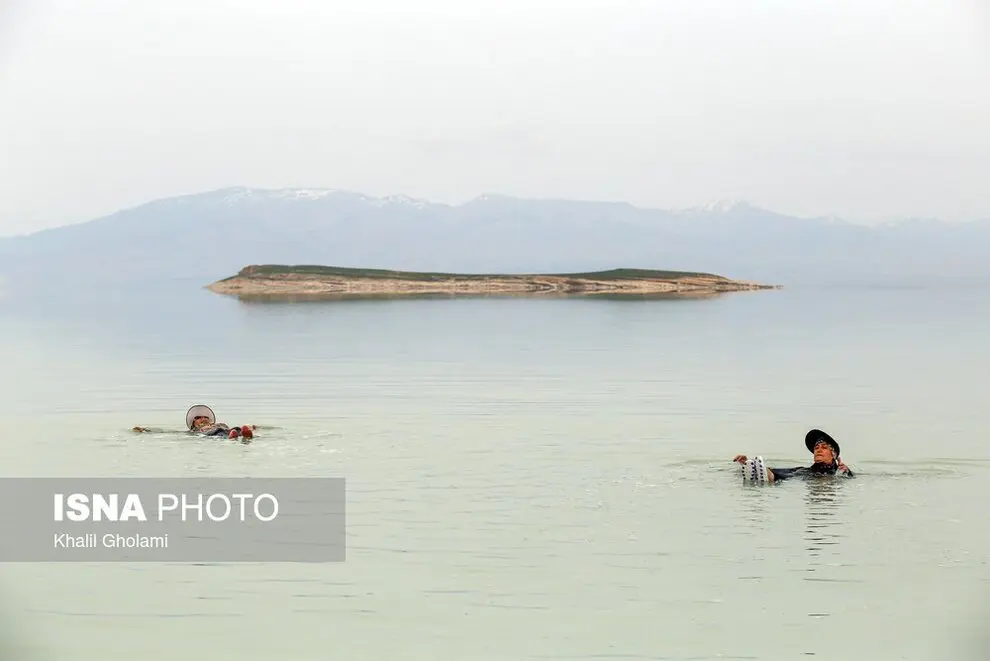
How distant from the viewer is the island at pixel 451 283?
168 meters

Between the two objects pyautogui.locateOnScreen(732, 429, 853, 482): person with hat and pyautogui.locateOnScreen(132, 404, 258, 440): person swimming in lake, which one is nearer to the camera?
pyautogui.locateOnScreen(732, 429, 853, 482): person with hat

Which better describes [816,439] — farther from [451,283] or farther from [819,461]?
[451,283]

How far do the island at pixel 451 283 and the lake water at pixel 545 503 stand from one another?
4189 inches

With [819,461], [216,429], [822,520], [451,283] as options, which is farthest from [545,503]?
[451,283]

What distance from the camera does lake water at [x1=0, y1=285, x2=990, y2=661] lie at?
18734 mm

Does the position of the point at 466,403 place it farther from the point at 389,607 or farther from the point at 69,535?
the point at 389,607

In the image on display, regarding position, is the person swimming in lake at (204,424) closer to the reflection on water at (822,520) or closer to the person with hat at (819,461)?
the person with hat at (819,461)

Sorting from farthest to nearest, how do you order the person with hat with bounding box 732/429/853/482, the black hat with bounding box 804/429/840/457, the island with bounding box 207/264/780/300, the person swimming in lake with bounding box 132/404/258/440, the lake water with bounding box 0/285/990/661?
the island with bounding box 207/264/780/300
the person swimming in lake with bounding box 132/404/258/440
the black hat with bounding box 804/429/840/457
the person with hat with bounding box 732/429/853/482
the lake water with bounding box 0/285/990/661

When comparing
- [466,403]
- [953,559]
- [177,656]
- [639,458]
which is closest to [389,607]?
[177,656]

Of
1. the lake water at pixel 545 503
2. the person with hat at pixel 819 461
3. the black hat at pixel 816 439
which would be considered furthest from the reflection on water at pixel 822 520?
the black hat at pixel 816 439

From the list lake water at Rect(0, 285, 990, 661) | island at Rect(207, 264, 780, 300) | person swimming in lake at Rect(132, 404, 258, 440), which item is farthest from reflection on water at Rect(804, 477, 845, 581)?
island at Rect(207, 264, 780, 300)

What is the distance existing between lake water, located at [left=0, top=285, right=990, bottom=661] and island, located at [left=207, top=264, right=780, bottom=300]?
10640 centimetres

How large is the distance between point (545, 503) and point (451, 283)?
151 meters

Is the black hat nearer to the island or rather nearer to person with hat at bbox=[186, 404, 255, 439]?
person with hat at bbox=[186, 404, 255, 439]
